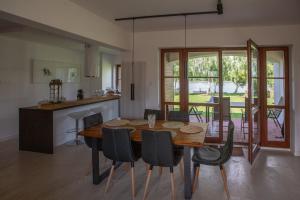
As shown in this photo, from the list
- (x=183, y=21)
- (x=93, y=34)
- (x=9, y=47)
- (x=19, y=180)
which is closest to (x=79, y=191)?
(x=19, y=180)

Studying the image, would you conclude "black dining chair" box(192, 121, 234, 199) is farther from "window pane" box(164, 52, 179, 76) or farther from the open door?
"window pane" box(164, 52, 179, 76)

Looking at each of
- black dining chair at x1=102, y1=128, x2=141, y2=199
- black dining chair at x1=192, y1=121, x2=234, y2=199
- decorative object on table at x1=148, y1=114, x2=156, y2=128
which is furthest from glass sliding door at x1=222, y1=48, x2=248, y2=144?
black dining chair at x1=102, y1=128, x2=141, y2=199

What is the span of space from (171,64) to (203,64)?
69cm

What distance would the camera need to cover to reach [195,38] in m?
4.86

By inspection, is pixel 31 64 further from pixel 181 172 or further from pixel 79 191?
pixel 181 172

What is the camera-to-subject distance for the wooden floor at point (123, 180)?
2.91m

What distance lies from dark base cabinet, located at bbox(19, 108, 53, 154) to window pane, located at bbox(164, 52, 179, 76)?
8.41 ft

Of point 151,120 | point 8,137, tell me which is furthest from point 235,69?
point 8,137

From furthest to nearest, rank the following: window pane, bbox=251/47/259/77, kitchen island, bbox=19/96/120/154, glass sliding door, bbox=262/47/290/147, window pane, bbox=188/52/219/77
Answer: window pane, bbox=188/52/219/77 → glass sliding door, bbox=262/47/290/147 → kitchen island, bbox=19/96/120/154 → window pane, bbox=251/47/259/77

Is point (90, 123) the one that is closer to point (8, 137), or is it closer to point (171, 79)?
point (171, 79)

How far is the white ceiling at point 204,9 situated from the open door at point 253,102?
470 mm

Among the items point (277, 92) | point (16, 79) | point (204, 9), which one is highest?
point (204, 9)

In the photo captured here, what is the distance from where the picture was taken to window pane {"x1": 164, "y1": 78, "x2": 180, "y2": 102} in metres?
5.22

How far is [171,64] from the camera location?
525cm
